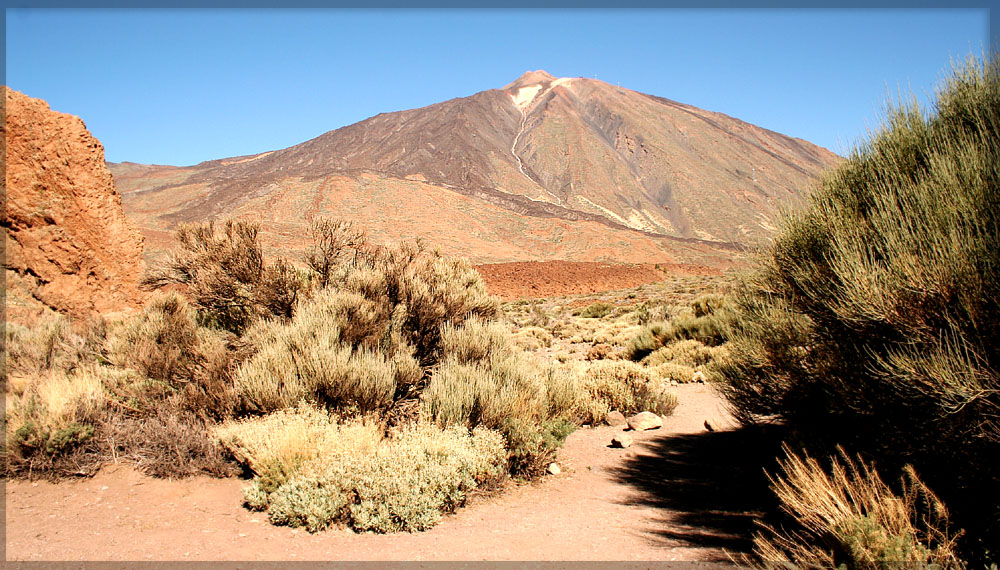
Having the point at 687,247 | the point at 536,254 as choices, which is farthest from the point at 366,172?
the point at 687,247

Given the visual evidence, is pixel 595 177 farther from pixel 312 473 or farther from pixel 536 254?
pixel 312 473

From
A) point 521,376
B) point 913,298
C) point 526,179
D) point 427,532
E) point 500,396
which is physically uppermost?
point 526,179

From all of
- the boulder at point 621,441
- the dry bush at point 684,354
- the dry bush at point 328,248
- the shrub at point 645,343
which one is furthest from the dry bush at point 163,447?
the shrub at point 645,343

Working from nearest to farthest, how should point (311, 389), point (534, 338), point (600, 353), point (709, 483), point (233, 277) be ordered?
point (709, 483), point (311, 389), point (233, 277), point (600, 353), point (534, 338)

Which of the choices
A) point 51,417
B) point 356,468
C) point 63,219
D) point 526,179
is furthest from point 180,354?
point 526,179

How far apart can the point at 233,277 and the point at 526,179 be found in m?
94.9

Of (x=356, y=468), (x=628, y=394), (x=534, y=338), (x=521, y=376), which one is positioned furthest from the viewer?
(x=534, y=338)

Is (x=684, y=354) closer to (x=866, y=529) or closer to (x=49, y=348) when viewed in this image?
(x=866, y=529)

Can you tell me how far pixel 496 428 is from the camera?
576cm

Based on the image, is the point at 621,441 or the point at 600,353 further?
the point at 600,353

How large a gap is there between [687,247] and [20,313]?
6009 centimetres

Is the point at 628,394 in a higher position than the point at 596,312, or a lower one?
lower

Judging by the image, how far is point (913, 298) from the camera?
3.22 metres

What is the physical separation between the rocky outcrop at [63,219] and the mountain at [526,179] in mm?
10522
